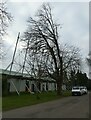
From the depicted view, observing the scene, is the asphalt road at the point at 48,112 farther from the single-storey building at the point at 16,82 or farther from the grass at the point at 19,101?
the single-storey building at the point at 16,82

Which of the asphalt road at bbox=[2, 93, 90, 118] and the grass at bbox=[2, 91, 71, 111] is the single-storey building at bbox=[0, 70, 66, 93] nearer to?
the grass at bbox=[2, 91, 71, 111]

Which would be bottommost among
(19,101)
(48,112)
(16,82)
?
(19,101)

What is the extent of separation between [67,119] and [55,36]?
40.3 m

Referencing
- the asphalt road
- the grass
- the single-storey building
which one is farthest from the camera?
the single-storey building

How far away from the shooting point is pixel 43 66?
5412 centimetres

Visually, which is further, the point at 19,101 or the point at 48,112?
the point at 19,101

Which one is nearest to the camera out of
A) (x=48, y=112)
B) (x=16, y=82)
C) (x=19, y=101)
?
(x=48, y=112)

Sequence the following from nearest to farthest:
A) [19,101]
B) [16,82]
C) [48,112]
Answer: [48,112], [19,101], [16,82]

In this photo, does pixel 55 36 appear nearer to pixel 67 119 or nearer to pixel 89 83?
pixel 67 119

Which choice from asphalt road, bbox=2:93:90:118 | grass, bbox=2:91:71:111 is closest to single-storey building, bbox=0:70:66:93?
grass, bbox=2:91:71:111

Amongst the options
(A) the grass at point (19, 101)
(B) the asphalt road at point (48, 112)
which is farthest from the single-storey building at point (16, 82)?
(B) the asphalt road at point (48, 112)

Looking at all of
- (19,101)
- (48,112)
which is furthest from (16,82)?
(48,112)

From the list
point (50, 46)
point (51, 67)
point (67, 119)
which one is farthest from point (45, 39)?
point (67, 119)

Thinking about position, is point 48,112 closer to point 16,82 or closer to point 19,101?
point 19,101
